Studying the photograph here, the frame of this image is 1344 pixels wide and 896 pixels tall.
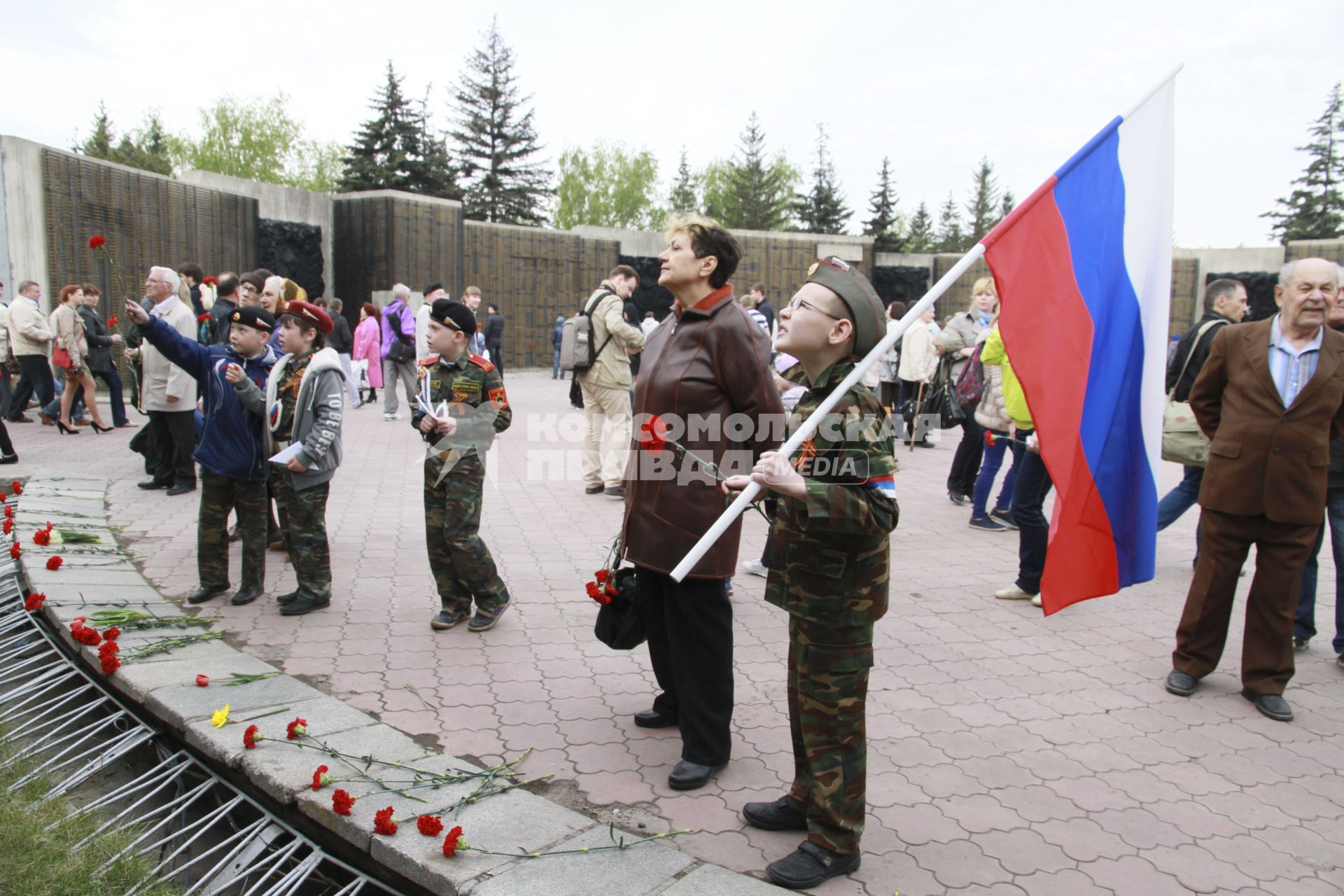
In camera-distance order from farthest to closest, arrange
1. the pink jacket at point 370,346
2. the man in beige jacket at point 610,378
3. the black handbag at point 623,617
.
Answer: the pink jacket at point 370,346, the man in beige jacket at point 610,378, the black handbag at point 623,617

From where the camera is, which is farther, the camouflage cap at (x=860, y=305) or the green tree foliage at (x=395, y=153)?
the green tree foliage at (x=395, y=153)

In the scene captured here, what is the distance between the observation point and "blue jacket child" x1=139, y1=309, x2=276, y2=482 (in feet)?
17.2

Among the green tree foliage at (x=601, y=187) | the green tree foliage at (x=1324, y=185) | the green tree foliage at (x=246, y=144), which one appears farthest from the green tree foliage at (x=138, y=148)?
the green tree foliage at (x=1324, y=185)

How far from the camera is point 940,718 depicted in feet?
13.2

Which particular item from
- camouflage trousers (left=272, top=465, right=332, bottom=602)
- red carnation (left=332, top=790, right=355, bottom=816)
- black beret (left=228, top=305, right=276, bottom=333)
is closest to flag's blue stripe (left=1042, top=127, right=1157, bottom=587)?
red carnation (left=332, top=790, right=355, bottom=816)

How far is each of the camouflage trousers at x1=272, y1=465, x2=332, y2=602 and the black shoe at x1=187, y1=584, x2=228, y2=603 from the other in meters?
0.54

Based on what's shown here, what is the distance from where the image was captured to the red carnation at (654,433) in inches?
128

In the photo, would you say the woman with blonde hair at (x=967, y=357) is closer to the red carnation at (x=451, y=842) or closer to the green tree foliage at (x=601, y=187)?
the red carnation at (x=451, y=842)

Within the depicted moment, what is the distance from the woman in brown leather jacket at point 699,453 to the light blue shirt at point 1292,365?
98.1 inches

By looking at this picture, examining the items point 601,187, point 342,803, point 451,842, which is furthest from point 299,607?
point 601,187

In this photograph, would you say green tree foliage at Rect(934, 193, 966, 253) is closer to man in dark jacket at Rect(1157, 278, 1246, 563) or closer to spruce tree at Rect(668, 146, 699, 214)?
spruce tree at Rect(668, 146, 699, 214)

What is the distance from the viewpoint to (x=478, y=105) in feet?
153

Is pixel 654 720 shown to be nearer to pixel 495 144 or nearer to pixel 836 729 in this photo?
pixel 836 729

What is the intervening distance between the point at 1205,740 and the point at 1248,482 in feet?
3.90
